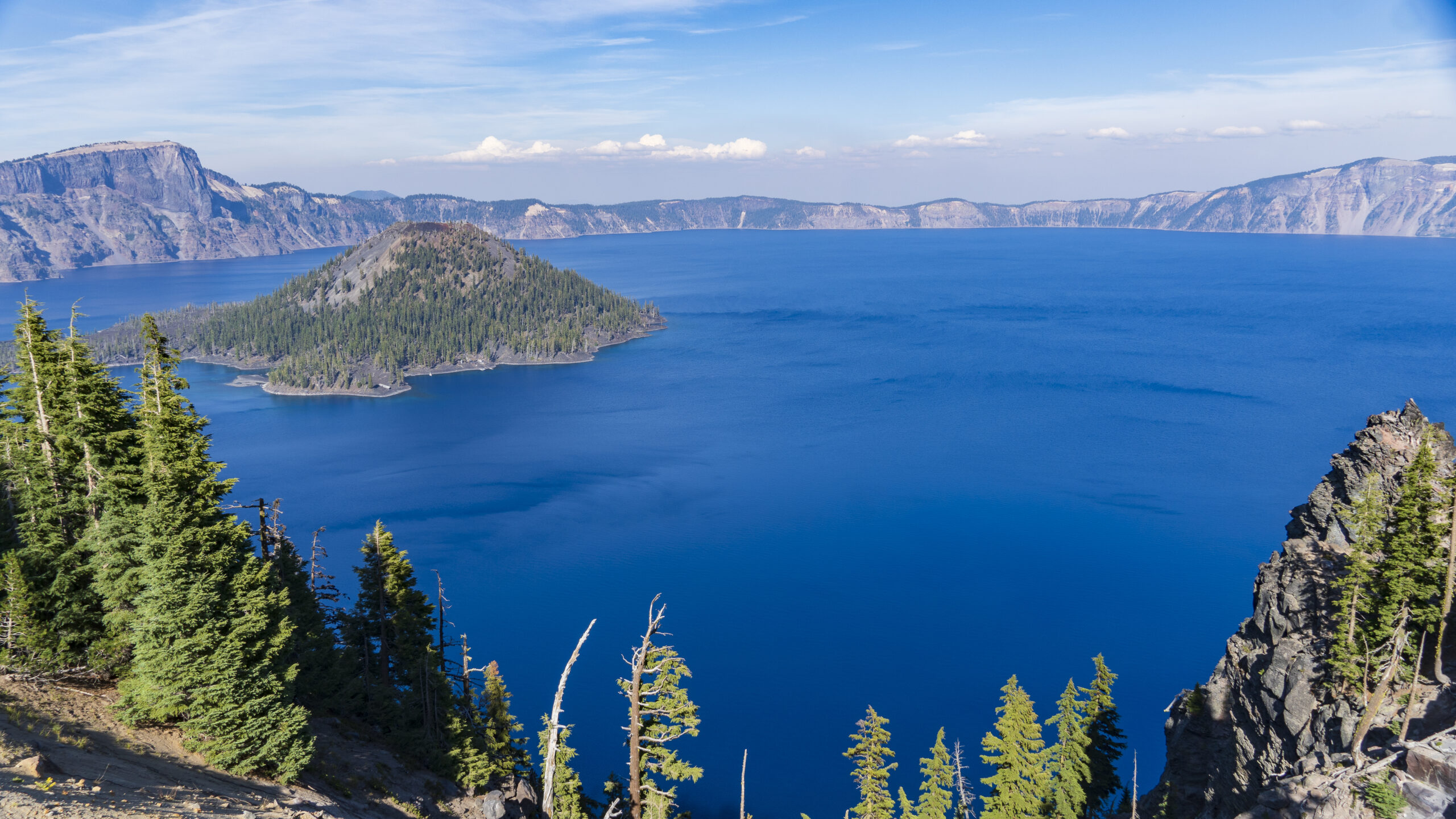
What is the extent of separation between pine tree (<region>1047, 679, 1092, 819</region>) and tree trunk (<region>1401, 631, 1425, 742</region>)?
13.0m

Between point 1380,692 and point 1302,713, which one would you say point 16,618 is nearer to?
point 1380,692

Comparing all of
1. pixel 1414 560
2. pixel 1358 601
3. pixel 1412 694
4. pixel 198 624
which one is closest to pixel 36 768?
pixel 198 624

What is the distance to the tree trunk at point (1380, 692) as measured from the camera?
29891 millimetres

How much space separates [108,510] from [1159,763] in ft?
209

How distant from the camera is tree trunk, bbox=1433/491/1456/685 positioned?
3014 cm

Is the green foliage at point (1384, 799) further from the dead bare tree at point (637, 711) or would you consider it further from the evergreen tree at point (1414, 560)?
the dead bare tree at point (637, 711)

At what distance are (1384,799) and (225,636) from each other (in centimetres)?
3558

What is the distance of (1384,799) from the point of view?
77.7 ft

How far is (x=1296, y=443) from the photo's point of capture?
115312 mm

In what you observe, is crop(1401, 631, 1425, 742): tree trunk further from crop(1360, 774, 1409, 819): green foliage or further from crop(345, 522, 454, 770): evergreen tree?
crop(345, 522, 454, 770): evergreen tree

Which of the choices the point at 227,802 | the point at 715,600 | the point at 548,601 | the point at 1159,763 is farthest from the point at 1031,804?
the point at 548,601

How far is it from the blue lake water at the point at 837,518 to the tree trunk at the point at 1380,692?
93.0ft

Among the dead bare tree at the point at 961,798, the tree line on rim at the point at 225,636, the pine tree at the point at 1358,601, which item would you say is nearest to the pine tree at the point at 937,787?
the tree line on rim at the point at 225,636

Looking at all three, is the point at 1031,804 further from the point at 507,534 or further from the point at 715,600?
the point at 507,534
